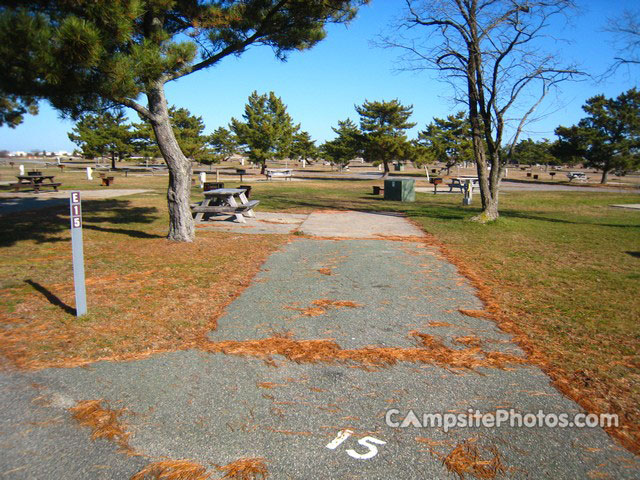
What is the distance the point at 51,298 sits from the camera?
5.15 metres

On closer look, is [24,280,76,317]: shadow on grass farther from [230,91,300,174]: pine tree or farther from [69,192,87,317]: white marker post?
[230,91,300,174]: pine tree

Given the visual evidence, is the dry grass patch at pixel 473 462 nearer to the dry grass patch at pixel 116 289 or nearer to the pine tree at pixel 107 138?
the dry grass patch at pixel 116 289

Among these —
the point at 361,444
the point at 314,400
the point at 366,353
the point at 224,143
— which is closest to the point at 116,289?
the point at 366,353

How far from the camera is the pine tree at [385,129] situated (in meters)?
38.3

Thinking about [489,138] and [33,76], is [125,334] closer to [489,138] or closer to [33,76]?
[33,76]

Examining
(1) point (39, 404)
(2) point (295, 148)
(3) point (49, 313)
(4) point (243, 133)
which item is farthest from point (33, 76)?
(2) point (295, 148)

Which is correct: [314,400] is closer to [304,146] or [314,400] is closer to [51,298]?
[51,298]

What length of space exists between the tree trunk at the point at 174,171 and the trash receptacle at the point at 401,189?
12089 mm

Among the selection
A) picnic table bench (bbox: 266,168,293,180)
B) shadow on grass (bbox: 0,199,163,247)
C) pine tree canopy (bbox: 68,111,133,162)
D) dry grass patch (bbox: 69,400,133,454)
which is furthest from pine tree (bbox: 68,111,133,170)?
dry grass patch (bbox: 69,400,133,454)

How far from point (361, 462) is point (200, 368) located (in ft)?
5.27

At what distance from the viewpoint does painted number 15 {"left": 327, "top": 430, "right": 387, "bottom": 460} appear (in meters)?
2.46

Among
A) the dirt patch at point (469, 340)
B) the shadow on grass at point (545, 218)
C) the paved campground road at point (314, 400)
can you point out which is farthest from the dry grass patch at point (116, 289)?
the shadow on grass at point (545, 218)

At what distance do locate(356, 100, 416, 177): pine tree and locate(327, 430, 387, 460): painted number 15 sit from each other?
36.9 meters

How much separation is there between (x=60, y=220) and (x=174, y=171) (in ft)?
16.0
